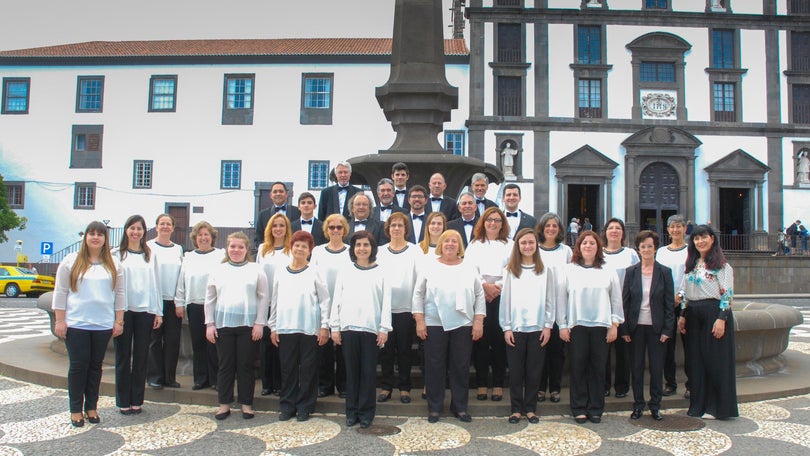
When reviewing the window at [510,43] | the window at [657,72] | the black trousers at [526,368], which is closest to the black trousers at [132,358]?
the black trousers at [526,368]

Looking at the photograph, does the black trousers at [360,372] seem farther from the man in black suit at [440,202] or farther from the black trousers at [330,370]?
the man in black suit at [440,202]

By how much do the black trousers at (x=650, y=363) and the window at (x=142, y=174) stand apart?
99.1ft

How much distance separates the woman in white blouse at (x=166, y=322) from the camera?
6082 millimetres

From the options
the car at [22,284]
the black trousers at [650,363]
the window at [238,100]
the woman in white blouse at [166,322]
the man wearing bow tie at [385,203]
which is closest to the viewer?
the black trousers at [650,363]

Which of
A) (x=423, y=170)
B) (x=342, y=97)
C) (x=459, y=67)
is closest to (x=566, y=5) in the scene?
(x=459, y=67)

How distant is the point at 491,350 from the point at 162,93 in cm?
3031

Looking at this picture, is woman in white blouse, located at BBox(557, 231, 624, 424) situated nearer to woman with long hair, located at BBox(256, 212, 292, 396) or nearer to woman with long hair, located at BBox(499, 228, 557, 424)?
woman with long hair, located at BBox(499, 228, 557, 424)

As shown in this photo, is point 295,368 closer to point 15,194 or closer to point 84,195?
point 84,195

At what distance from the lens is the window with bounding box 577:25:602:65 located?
31703 millimetres

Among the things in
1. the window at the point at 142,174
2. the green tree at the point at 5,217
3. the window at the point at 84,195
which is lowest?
the green tree at the point at 5,217

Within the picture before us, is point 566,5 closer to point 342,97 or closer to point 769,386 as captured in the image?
point 342,97

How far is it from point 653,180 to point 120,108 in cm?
2544

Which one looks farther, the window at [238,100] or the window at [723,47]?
the window at [238,100]

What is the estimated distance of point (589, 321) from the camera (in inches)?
212
